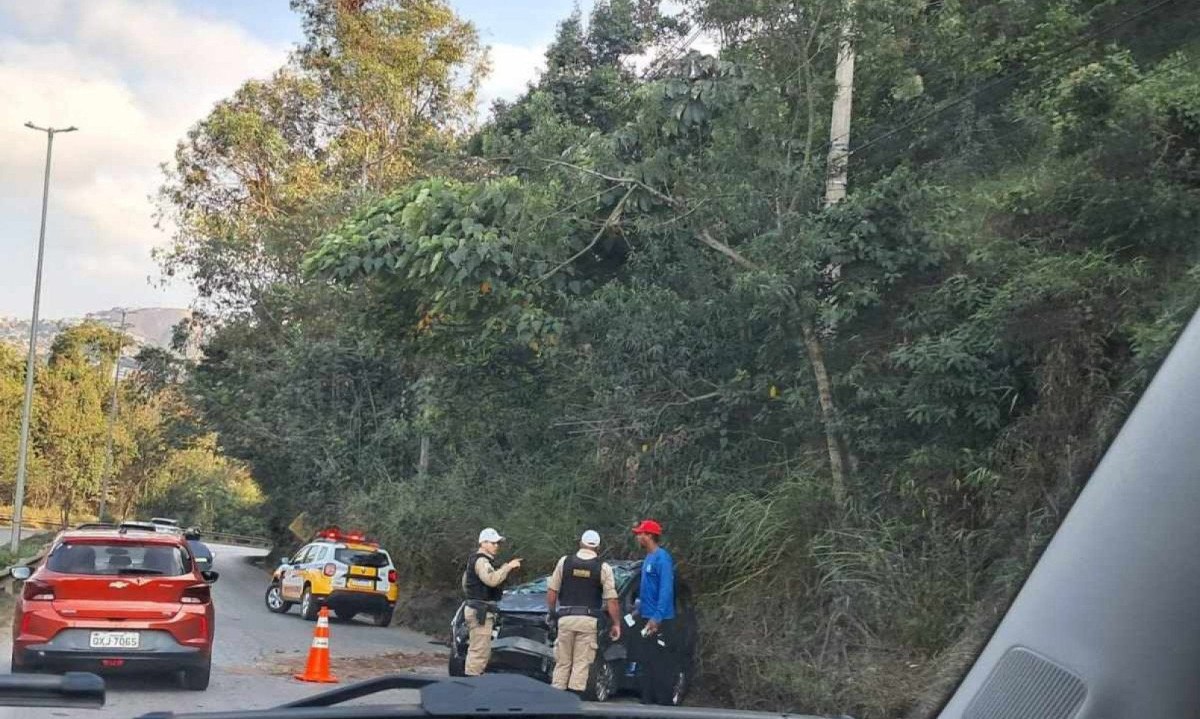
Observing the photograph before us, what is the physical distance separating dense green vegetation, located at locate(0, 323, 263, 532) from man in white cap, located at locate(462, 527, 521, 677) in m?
68.0

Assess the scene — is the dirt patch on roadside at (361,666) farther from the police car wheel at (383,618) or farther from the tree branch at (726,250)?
the tree branch at (726,250)

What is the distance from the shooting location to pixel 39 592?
41.8ft

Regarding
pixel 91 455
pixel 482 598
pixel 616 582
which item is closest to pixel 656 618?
pixel 616 582

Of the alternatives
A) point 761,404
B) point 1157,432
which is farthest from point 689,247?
point 1157,432

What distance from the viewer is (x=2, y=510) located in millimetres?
85375

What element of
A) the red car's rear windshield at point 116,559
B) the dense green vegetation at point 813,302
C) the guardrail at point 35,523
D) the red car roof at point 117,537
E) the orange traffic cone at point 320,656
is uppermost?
the dense green vegetation at point 813,302

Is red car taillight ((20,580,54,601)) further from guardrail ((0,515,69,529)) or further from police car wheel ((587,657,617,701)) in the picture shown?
guardrail ((0,515,69,529))

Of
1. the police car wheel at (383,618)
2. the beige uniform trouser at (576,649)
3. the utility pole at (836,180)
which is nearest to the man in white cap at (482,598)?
the beige uniform trouser at (576,649)

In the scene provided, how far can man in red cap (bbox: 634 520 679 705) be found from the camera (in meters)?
12.4

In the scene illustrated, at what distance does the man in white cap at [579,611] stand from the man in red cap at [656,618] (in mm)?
302

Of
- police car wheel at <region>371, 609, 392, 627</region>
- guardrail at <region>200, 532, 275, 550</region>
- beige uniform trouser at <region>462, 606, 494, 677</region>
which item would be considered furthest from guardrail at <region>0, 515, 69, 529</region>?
beige uniform trouser at <region>462, 606, 494, 677</region>

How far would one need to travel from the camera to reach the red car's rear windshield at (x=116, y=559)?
42.8 ft

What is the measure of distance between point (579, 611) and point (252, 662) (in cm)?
627

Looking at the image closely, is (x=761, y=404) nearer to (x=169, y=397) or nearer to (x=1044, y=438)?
(x=1044, y=438)
